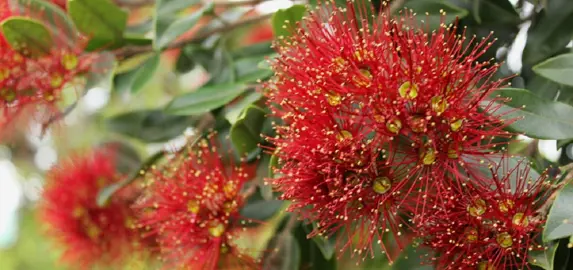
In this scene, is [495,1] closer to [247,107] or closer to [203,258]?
[247,107]

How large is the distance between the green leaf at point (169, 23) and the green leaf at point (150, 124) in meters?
0.29

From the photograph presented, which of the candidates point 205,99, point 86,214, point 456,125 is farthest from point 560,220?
point 86,214

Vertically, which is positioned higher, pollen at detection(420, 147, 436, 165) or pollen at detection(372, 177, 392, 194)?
pollen at detection(420, 147, 436, 165)

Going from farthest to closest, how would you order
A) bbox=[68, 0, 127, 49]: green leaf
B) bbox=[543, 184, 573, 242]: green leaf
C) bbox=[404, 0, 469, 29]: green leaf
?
bbox=[68, 0, 127, 49]: green leaf
bbox=[404, 0, 469, 29]: green leaf
bbox=[543, 184, 573, 242]: green leaf

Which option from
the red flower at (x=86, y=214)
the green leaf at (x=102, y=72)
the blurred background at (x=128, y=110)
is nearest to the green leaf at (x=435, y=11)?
the blurred background at (x=128, y=110)

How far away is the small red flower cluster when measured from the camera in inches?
39.6

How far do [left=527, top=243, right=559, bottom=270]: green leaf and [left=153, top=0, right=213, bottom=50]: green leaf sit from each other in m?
0.77


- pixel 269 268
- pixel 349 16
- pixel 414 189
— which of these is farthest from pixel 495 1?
pixel 269 268

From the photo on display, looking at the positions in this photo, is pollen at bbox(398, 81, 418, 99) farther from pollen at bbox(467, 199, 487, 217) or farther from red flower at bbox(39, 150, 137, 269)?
red flower at bbox(39, 150, 137, 269)

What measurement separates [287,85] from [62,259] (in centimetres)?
100

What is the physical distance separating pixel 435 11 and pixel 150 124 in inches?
31.2

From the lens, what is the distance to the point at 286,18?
1.28 metres

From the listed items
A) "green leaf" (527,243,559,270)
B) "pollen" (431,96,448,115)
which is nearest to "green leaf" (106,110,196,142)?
"pollen" (431,96,448,115)

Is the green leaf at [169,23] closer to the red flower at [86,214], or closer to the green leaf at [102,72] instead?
the green leaf at [102,72]
